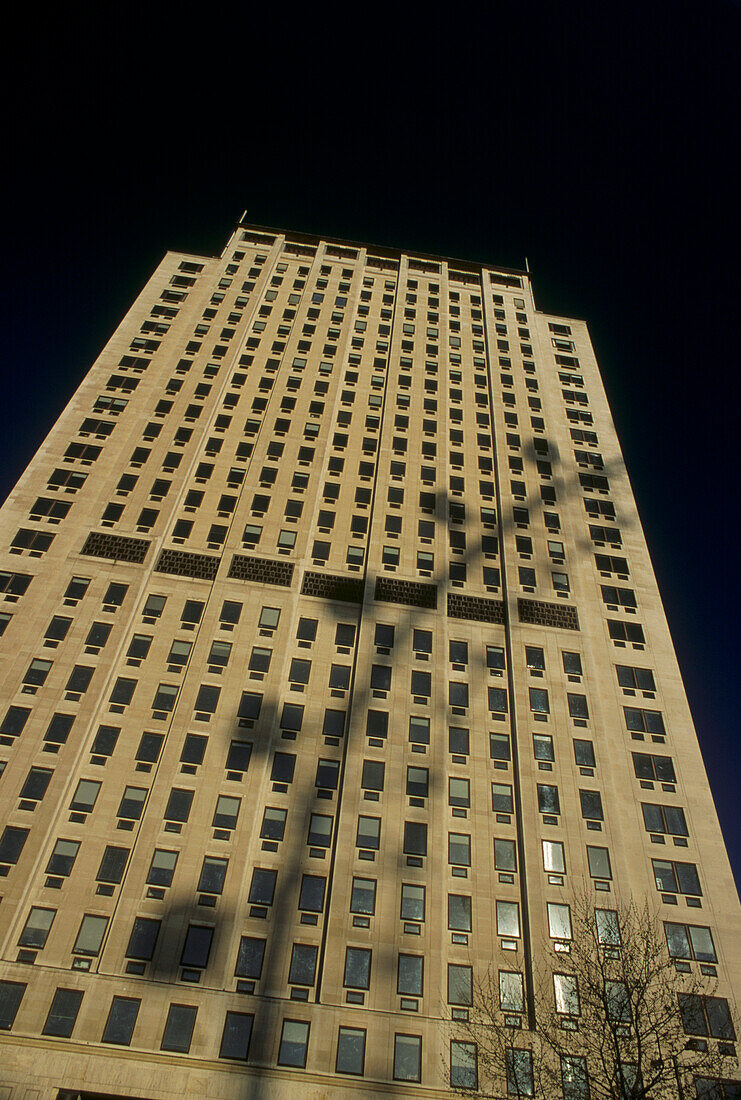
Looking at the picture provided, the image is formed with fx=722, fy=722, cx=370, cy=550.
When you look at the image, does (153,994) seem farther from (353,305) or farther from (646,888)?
(353,305)

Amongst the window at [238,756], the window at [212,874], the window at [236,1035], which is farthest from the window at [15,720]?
the window at [236,1035]

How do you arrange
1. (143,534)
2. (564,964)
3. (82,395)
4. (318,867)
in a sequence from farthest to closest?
1. (82,395)
2. (143,534)
3. (318,867)
4. (564,964)

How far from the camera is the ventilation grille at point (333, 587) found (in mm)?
38938

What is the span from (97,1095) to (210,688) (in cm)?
1541

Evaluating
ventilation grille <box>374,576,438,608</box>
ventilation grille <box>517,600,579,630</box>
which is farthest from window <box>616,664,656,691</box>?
ventilation grille <box>374,576,438,608</box>

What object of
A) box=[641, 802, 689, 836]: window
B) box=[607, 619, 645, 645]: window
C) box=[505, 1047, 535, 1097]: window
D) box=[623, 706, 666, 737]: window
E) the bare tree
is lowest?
box=[505, 1047, 535, 1097]: window

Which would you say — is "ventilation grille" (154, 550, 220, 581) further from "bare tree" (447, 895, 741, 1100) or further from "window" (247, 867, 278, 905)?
"bare tree" (447, 895, 741, 1100)

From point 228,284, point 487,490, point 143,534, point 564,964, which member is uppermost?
point 228,284

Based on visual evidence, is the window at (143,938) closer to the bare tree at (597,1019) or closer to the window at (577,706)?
the bare tree at (597,1019)

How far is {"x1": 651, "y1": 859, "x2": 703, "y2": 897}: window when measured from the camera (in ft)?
99.7

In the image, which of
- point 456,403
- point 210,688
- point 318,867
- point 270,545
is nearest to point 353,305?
point 456,403

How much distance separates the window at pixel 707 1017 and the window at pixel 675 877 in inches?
160

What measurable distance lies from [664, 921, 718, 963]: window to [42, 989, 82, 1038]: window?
22206mm

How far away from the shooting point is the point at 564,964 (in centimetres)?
2777
